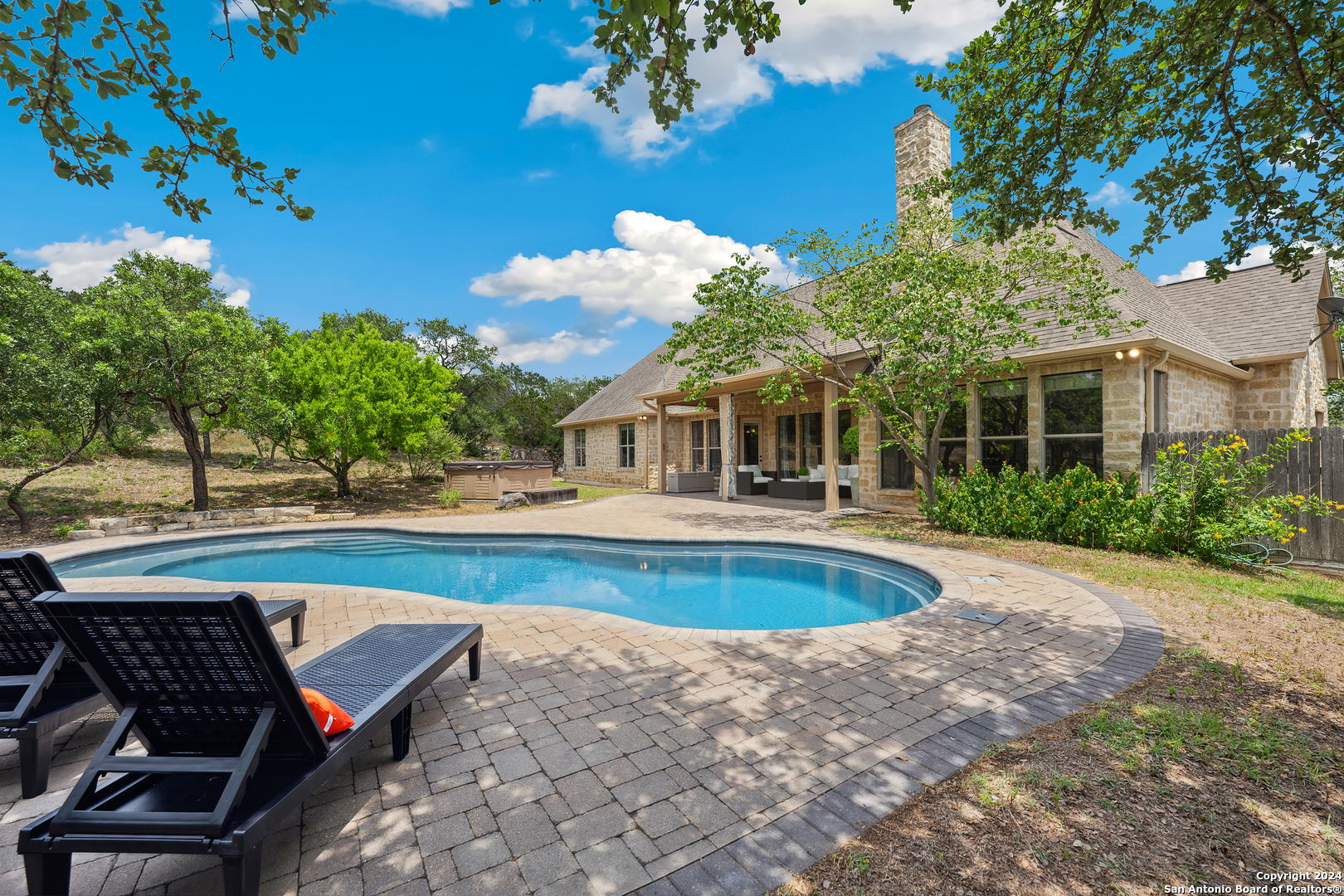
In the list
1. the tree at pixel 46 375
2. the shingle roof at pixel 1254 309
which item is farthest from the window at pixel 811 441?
the tree at pixel 46 375

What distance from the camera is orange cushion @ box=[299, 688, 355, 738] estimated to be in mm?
2139

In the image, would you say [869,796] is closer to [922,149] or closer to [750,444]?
[922,149]

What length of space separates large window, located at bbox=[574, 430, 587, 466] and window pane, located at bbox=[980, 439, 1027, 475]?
15.9 meters

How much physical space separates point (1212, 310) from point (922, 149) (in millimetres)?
7599

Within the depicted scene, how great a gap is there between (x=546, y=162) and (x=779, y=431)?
9.61 m

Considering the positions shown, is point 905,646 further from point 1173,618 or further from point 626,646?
point 1173,618

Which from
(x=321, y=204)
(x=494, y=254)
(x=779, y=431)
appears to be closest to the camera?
(x=321, y=204)

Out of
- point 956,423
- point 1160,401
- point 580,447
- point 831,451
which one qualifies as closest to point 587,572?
point 831,451

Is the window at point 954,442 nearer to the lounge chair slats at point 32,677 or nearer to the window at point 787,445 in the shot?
the window at point 787,445

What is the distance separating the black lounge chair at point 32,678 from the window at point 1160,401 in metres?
12.2

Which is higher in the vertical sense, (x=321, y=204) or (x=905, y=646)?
(x=321, y=204)

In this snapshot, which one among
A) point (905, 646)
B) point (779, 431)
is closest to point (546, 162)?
point (779, 431)

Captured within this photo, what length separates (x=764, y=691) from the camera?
3.27 m

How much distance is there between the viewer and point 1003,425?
380 inches
